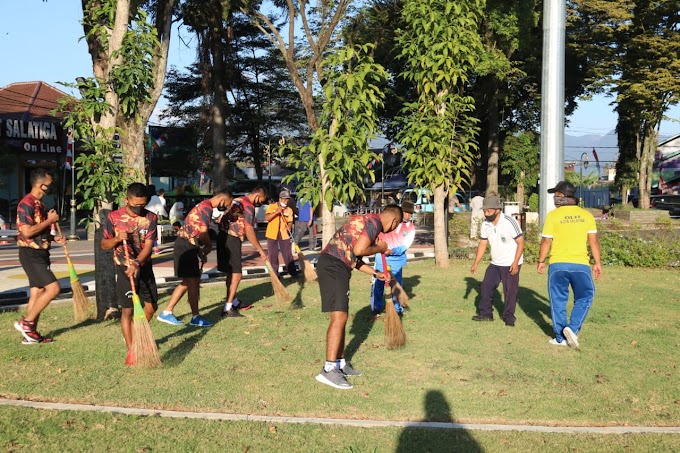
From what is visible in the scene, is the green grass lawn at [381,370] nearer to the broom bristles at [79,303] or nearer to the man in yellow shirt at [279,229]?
the broom bristles at [79,303]

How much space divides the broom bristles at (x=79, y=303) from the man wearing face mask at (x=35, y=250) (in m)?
0.91

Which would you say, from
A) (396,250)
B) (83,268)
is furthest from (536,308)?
(83,268)

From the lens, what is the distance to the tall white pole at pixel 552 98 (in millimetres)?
16062

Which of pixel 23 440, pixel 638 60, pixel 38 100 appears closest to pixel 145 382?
pixel 23 440

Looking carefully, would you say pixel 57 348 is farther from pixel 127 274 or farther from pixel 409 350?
pixel 409 350

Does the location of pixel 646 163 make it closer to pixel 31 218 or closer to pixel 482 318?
pixel 482 318

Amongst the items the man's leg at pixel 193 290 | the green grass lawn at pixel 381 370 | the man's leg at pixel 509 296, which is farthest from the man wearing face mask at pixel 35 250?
the man's leg at pixel 509 296

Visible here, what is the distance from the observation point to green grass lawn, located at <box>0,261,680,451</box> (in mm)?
5965

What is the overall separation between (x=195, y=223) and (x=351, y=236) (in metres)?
3.20

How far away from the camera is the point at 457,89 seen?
17234mm

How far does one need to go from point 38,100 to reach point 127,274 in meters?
38.7

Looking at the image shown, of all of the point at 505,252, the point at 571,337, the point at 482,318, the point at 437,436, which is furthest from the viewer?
the point at 482,318

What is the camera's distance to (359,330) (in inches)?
372

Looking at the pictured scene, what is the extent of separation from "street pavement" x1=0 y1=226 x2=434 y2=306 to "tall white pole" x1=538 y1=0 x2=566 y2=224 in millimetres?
4533
